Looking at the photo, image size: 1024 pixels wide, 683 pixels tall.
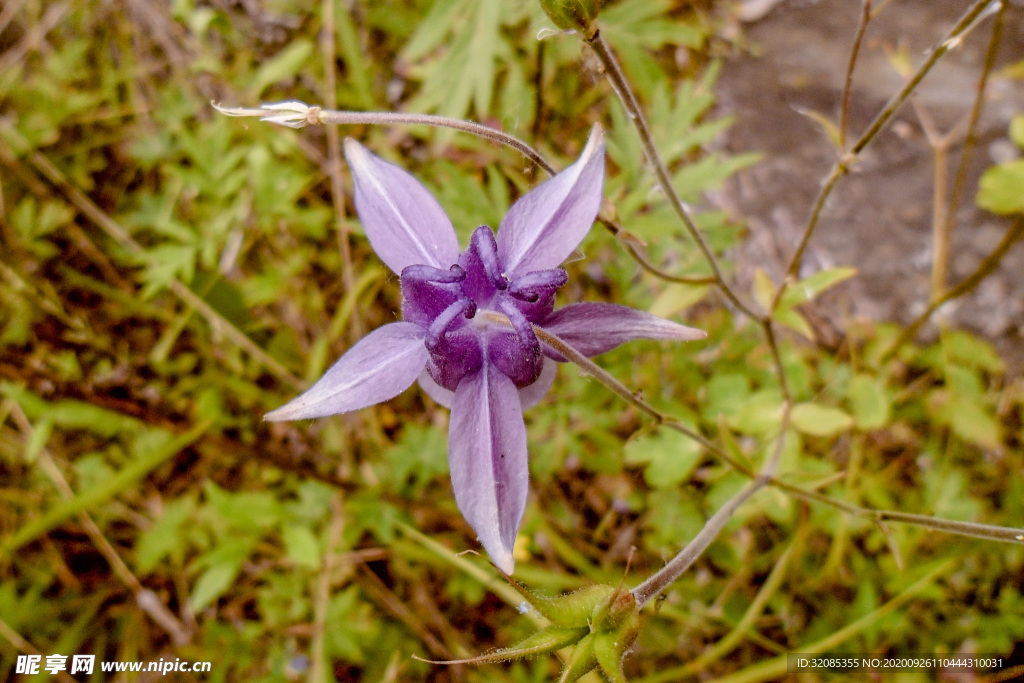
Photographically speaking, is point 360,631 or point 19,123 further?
point 19,123

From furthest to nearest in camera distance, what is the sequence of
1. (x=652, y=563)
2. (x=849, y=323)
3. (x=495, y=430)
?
(x=849, y=323)
(x=652, y=563)
(x=495, y=430)

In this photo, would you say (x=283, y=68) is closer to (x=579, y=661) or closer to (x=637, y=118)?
(x=637, y=118)

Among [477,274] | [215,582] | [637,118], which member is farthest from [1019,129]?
[215,582]

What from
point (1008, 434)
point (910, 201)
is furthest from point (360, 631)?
point (910, 201)

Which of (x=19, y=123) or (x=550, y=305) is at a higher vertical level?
(x=550, y=305)

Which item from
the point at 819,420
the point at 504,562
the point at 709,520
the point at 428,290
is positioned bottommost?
the point at 819,420

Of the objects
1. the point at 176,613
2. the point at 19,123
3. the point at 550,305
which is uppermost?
the point at 550,305

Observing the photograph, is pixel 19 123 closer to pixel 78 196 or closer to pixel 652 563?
pixel 78 196
